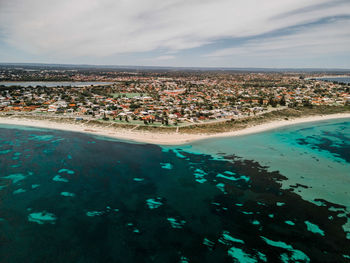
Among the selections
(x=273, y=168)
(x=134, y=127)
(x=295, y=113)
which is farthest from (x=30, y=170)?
(x=295, y=113)

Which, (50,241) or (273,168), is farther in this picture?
(273,168)

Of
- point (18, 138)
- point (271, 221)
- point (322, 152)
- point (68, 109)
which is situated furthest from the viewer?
point (68, 109)

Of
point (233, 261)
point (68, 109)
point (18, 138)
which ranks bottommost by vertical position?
point (233, 261)

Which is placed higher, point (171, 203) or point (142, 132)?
point (142, 132)

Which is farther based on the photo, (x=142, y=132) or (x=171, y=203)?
(x=142, y=132)

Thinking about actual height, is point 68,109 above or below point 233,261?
above

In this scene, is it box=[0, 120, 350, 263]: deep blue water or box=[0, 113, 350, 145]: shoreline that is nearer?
box=[0, 120, 350, 263]: deep blue water

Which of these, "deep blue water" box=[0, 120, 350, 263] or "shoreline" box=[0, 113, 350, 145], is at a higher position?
"shoreline" box=[0, 113, 350, 145]

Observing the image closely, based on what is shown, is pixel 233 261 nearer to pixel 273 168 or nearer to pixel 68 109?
pixel 273 168
